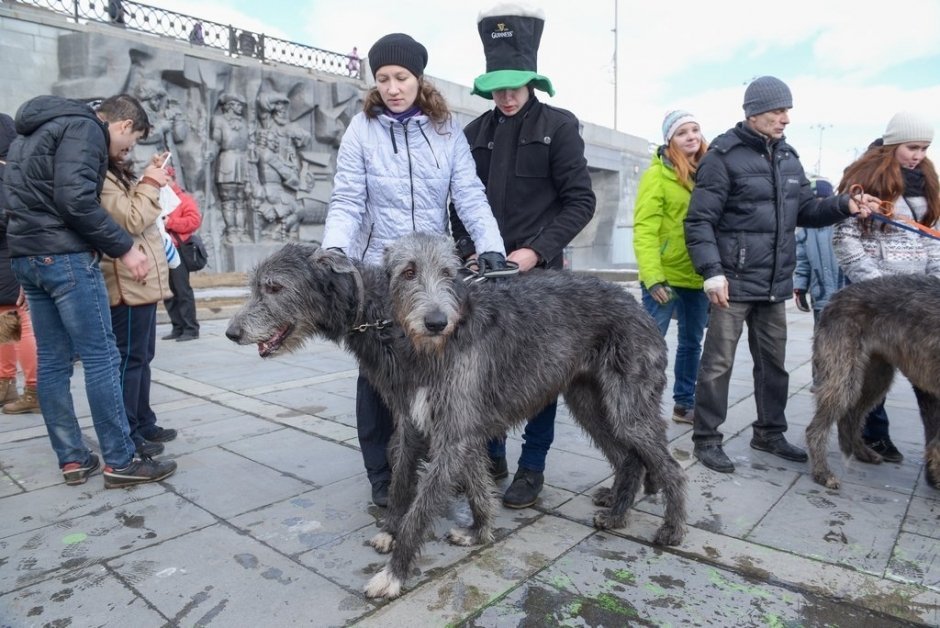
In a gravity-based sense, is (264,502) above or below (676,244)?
below

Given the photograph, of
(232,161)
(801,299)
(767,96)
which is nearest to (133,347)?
(767,96)

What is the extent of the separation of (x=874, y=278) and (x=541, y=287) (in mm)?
2195

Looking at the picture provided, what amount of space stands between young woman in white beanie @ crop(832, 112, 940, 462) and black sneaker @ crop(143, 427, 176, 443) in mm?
4845

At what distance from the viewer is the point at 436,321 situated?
251cm

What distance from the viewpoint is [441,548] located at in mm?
3000

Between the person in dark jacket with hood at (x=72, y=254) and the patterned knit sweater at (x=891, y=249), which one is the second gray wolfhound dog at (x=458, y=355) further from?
the patterned knit sweater at (x=891, y=249)

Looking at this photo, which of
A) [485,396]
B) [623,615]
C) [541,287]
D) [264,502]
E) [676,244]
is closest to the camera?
[623,615]

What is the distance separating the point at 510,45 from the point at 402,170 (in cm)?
91

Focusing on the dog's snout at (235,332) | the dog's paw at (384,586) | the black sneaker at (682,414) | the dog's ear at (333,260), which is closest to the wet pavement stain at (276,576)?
the dog's paw at (384,586)

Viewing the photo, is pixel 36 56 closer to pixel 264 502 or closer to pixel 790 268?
pixel 264 502

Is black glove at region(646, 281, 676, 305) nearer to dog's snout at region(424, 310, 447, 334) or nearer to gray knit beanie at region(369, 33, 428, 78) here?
gray knit beanie at region(369, 33, 428, 78)

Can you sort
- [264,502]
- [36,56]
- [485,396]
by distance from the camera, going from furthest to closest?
[36,56]
[264,502]
[485,396]

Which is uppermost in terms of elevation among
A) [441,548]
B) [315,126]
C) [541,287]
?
[315,126]

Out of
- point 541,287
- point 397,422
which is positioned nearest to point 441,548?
point 397,422
